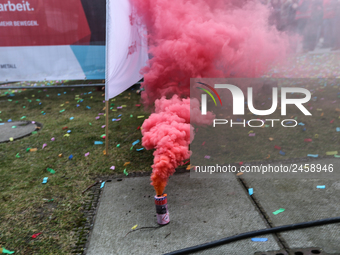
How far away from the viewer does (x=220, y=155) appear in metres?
3.53

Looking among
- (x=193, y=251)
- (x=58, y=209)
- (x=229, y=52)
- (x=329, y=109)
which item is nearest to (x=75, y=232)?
(x=58, y=209)

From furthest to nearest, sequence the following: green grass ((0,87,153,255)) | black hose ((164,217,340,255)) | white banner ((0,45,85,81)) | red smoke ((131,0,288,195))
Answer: white banner ((0,45,85,81)) < red smoke ((131,0,288,195)) < green grass ((0,87,153,255)) < black hose ((164,217,340,255))

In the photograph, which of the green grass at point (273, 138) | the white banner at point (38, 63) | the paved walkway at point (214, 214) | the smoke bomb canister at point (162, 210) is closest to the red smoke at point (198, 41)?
the green grass at point (273, 138)

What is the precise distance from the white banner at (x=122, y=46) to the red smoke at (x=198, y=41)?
19cm

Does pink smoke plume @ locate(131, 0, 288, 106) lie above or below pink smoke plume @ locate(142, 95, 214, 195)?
above

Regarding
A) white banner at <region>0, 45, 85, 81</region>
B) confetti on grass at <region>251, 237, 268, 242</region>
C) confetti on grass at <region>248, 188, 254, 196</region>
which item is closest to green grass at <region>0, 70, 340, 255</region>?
confetti on grass at <region>248, 188, 254, 196</region>

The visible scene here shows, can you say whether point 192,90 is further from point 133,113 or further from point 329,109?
point 329,109

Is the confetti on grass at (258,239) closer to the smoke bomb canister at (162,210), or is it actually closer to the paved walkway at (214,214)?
the paved walkway at (214,214)

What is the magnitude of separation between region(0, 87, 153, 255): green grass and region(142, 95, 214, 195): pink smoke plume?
0.80m

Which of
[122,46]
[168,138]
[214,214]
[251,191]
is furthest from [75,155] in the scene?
[251,191]

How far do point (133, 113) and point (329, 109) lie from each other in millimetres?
3442

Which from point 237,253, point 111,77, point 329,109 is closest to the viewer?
point 237,253

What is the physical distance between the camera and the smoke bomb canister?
A: 7.36 feet

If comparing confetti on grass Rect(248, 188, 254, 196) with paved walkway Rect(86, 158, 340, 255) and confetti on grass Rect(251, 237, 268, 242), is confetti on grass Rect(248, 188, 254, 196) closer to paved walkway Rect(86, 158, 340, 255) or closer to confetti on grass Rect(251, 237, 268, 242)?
paved walkway Rect(86, 158, 340, 255)
